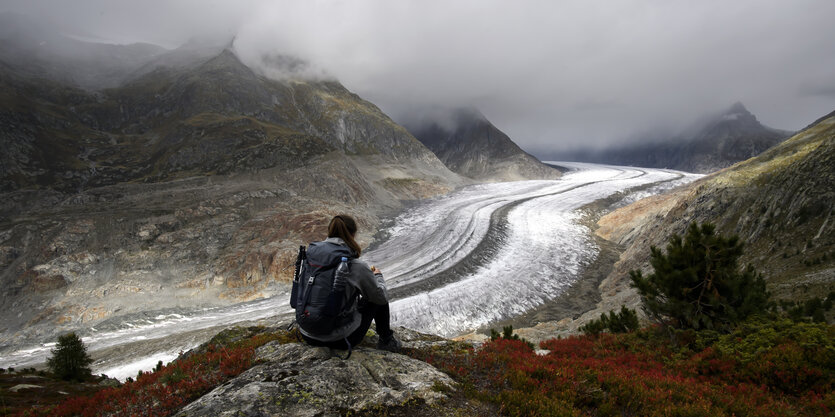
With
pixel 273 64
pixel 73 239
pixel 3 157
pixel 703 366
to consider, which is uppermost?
pixel 273 64

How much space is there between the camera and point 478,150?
473 feet

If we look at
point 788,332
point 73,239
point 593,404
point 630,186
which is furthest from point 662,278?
point 630,186

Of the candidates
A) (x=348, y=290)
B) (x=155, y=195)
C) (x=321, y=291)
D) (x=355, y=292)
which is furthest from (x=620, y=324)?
(x=155, y=195)

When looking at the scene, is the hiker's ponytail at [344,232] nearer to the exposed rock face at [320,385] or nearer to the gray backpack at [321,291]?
the gray backpack at [321,291]

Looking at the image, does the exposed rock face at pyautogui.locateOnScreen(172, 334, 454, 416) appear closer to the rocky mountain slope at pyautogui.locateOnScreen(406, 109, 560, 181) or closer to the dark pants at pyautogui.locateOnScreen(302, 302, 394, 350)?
the dark pants at pyautogui.locateOnScreen(302, 302, 394, 350)

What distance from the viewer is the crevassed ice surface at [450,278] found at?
70.2ft

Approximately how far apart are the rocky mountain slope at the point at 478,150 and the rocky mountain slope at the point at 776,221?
Result: 95969 mm

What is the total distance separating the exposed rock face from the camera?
387cm

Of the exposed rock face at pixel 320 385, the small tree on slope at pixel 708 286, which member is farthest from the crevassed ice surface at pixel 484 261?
the exposed rock face at pixel 320 385

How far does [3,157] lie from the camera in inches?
1524

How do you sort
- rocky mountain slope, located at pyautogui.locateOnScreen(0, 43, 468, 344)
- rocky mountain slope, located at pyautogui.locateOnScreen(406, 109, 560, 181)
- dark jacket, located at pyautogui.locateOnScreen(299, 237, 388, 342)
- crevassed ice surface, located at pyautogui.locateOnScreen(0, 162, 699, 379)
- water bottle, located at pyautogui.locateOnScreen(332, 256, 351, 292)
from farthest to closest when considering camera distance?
Answer: rocky mountain slope, located at pyautogui.locateOnScreen(406, 109, 560, 181) → rocky mountain slope, located at pyautogui.locateOnScreen(0, 43, 468, 344) → crevassed ice surface, located at pyautogui.locateOnScreen(0, 162, 699, 379) → dark jacket, located at pyautogui.locateOnScreen(299, 237, 388, 342) → water bottle, located at pyautogui.locateOnScreen(332, 256, 351, 292)

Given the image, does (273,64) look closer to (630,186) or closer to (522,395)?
(630,186)

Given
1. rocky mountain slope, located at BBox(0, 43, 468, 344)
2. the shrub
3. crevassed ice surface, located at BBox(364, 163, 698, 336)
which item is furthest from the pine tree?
the shrub

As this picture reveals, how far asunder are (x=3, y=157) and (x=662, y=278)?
63.1m
